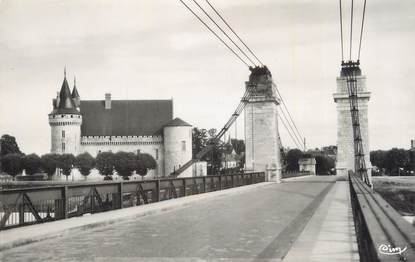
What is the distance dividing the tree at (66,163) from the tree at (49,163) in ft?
2.31

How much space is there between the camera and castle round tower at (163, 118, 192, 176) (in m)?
102

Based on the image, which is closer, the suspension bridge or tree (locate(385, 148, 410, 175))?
the suspension bridge

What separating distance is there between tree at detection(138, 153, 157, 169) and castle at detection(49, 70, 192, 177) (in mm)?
3367

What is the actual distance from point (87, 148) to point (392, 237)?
10625 centimetres

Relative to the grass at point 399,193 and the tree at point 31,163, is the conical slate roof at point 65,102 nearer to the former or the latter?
the tree at point 31,163

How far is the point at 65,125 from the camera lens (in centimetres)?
10269

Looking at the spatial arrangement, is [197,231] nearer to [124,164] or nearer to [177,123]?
[124,164]

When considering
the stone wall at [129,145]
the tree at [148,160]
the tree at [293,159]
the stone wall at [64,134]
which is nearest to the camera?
the tree at [148,160]

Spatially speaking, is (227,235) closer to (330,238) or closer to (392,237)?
(330,238)

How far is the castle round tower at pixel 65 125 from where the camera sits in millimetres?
101438

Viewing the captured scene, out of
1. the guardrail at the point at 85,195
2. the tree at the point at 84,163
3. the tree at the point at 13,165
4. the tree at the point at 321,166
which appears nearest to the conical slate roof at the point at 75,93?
the tree at the point at 84,163

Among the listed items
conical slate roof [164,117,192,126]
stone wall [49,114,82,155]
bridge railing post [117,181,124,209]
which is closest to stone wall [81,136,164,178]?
stone wall [49,114,82,155]

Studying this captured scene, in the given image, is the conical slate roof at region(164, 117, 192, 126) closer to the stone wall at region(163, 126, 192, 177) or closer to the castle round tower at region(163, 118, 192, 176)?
the castle round tower at region(163, 118, 192, 176)

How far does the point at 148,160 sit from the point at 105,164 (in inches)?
318
